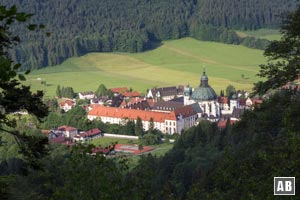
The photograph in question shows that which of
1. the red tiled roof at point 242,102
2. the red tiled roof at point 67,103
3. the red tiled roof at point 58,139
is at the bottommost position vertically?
the red tiled roof at point 58,139

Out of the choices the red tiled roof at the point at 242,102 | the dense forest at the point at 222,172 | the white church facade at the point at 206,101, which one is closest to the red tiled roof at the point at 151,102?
the white church facade at the point at 206,101

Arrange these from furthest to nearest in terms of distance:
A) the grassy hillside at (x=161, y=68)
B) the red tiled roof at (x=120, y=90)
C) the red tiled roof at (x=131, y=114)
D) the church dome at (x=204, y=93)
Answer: the grassy hillside at (x=161, y=68) < the red tiled roof at (x=120, y=90) < the church dome at (x=204, y=93) < the red tiled roof at (x=131, y=114)

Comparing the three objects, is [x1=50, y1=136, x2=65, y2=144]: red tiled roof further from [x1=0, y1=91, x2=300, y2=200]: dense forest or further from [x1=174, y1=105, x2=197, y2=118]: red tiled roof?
[x1=0, y1=91, x2=300, y2=200]: dense forest

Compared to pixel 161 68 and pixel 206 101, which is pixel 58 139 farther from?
pixel 161 68

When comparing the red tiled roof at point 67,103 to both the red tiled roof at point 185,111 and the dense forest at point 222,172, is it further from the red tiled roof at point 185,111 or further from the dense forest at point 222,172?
the dense forest at point 222,172

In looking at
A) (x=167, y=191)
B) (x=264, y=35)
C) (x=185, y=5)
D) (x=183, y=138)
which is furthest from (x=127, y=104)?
(x=185, y=5)

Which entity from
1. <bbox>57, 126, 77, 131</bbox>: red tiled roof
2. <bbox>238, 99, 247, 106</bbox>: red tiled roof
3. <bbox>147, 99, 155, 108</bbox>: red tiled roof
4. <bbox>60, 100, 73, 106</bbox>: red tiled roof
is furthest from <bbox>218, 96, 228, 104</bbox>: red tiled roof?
<bbox>57, 126, 77, 131</bbox>: red tiled roof

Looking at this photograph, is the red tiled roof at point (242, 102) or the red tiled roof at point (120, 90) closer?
the red tiled roof at point (242, 102)
